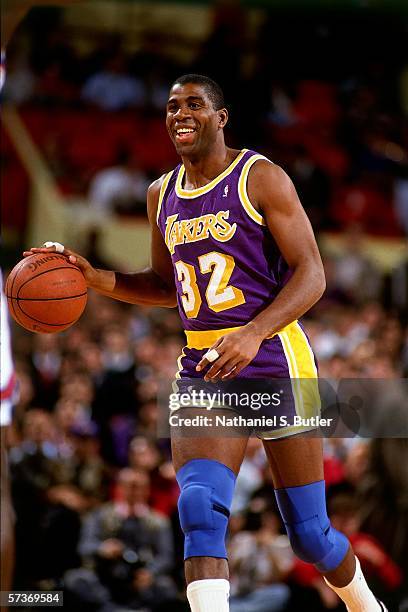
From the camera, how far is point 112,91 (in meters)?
16.0

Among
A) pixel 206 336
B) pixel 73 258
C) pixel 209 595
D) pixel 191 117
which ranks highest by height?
pixel 191 117

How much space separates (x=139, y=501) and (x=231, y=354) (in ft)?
13.6

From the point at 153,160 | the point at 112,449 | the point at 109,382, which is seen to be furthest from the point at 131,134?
the point at 112,449

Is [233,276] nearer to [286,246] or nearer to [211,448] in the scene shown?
[286,246]

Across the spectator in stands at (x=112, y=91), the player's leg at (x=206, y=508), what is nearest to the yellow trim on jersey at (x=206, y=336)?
the player's leg at (x=206, y=508)

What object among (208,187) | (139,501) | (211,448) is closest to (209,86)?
(208,187)

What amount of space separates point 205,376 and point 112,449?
16.2 ft

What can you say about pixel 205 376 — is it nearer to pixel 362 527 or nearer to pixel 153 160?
pixel 362 527

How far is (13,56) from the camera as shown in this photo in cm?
1608

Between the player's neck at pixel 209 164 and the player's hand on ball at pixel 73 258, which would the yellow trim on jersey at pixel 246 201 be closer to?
the player's neck at pixel 209 164

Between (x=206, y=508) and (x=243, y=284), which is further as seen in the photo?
(x=243, y=284)

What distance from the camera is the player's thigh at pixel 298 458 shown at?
16.1 ft

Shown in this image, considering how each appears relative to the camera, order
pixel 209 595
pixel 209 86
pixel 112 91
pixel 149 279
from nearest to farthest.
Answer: pixel 209 595 → pixel 209 86 → pixel 149 279 → pixel 112 91

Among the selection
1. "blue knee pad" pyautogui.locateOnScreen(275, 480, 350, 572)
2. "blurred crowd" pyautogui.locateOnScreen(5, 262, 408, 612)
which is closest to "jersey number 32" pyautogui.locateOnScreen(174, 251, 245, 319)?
"blue knee pad" pyautogui.locateOnScreen(275, 480, 350, 572)
